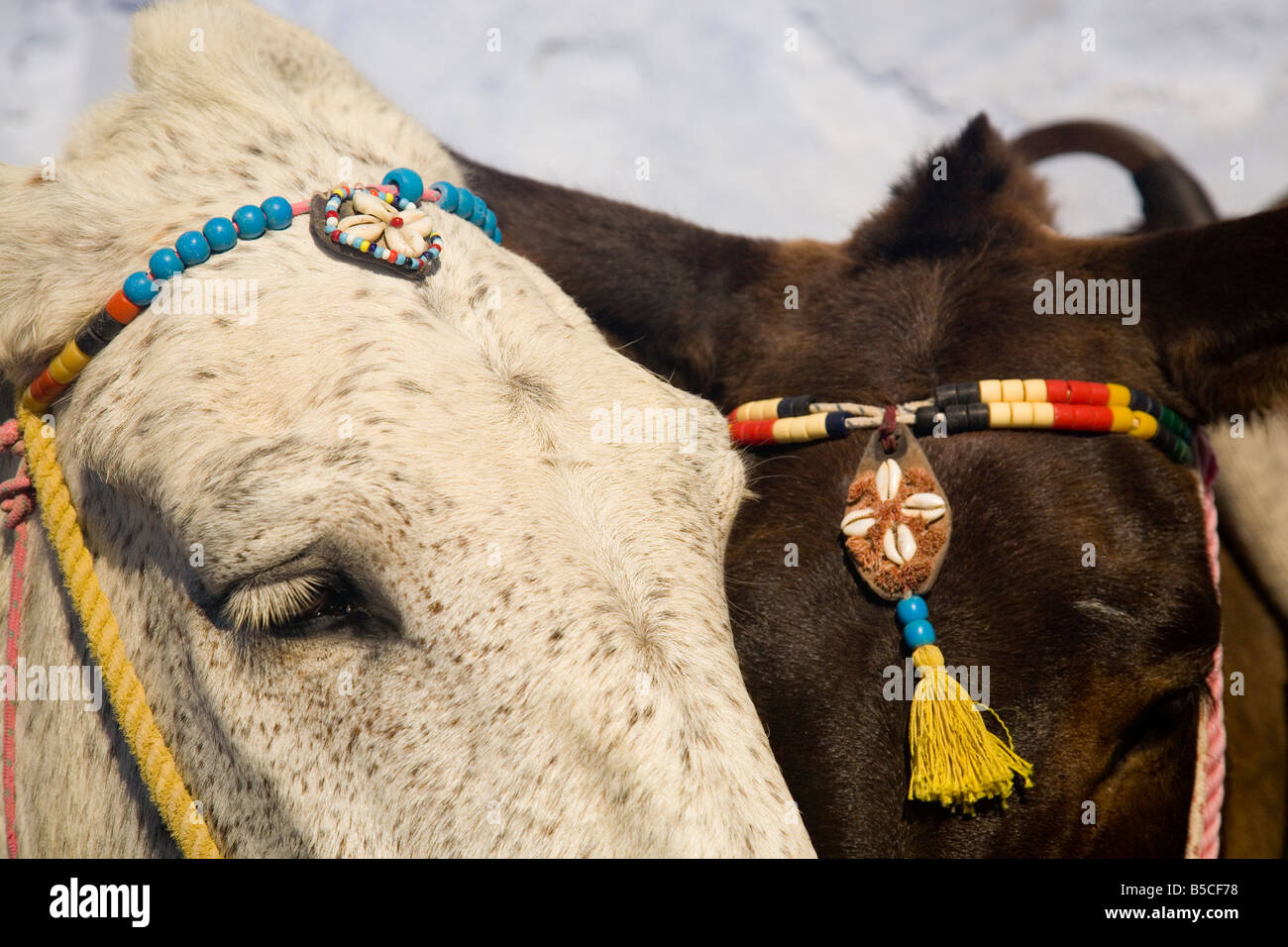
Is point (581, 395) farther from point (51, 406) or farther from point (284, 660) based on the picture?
point (51, 406)

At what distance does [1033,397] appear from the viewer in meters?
2.33

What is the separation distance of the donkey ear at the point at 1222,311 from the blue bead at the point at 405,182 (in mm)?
1707

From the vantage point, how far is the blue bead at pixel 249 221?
1.90 meters

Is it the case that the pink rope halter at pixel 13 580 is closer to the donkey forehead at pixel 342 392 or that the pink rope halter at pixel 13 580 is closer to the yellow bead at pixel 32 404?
the yellow bead at pixel 32 404

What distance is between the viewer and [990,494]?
227cm

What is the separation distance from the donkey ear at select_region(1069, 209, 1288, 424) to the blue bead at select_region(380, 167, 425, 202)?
1707 millimetres

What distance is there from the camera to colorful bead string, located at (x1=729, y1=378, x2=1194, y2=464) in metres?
2.32

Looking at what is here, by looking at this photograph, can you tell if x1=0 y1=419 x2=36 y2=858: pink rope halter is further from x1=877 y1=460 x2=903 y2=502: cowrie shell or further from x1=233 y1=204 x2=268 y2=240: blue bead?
x1=877 y1=460 x2=903 y2=502: cowrie shell

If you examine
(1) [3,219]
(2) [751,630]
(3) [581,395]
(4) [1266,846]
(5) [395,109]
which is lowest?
(4) [1266,846]

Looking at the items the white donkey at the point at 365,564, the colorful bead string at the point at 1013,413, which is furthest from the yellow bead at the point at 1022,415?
the white donkey at the point at 365,564

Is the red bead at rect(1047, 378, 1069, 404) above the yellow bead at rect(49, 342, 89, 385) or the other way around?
the other way around
